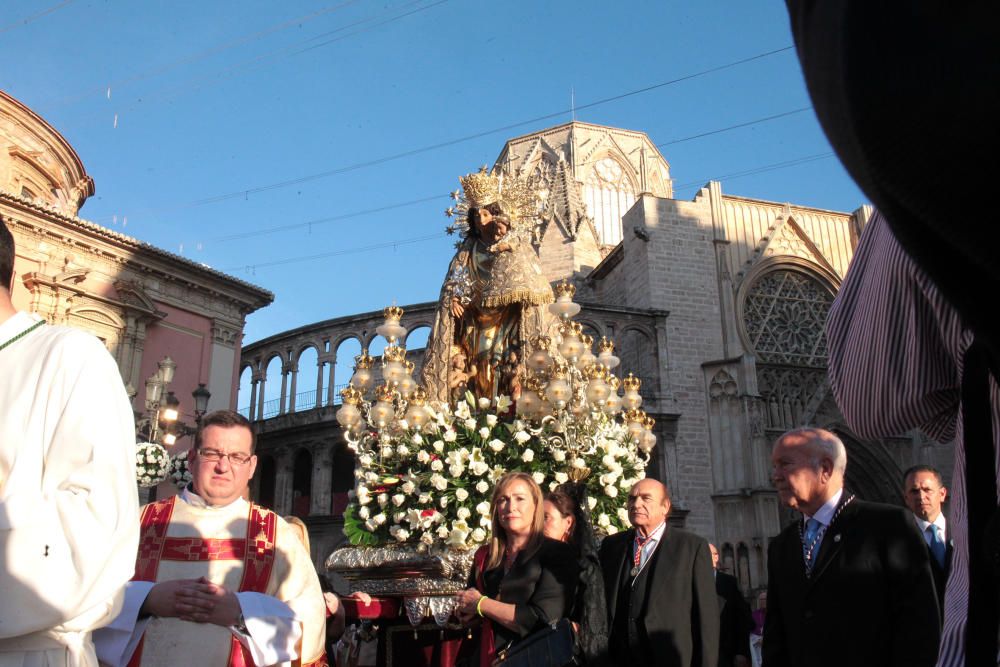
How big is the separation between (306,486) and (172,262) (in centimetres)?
1155

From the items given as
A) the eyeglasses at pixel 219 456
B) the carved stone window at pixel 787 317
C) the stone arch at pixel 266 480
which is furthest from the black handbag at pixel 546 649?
the stone arch at pixel 266 480

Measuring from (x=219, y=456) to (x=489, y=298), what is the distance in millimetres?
4319

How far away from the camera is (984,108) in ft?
2.33

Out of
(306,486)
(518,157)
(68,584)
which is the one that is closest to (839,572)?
(68,584)

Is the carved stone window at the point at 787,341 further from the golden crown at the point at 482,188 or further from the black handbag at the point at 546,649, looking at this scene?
the black handbag at the point at 546,649

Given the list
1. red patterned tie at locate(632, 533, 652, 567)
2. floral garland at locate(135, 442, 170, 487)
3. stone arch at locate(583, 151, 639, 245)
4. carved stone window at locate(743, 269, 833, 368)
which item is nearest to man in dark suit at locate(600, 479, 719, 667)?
red patterned tie at locate(632, 533, 652, 567)

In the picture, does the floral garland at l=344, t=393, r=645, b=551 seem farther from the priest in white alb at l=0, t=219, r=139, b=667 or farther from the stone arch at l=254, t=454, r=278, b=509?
the stone arch at l=254, t=454, r=278, b=509

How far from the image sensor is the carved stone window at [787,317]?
98.8ft

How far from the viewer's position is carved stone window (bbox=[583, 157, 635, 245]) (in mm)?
40625

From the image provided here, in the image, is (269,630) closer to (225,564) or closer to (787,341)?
(225,564)

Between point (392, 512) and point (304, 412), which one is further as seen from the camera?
point (304, 412)

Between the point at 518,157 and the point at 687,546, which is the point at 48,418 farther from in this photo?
the point at 518,157

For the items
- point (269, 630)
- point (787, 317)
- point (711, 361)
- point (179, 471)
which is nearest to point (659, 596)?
point (269, 630)

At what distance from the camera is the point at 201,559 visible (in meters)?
3.58
